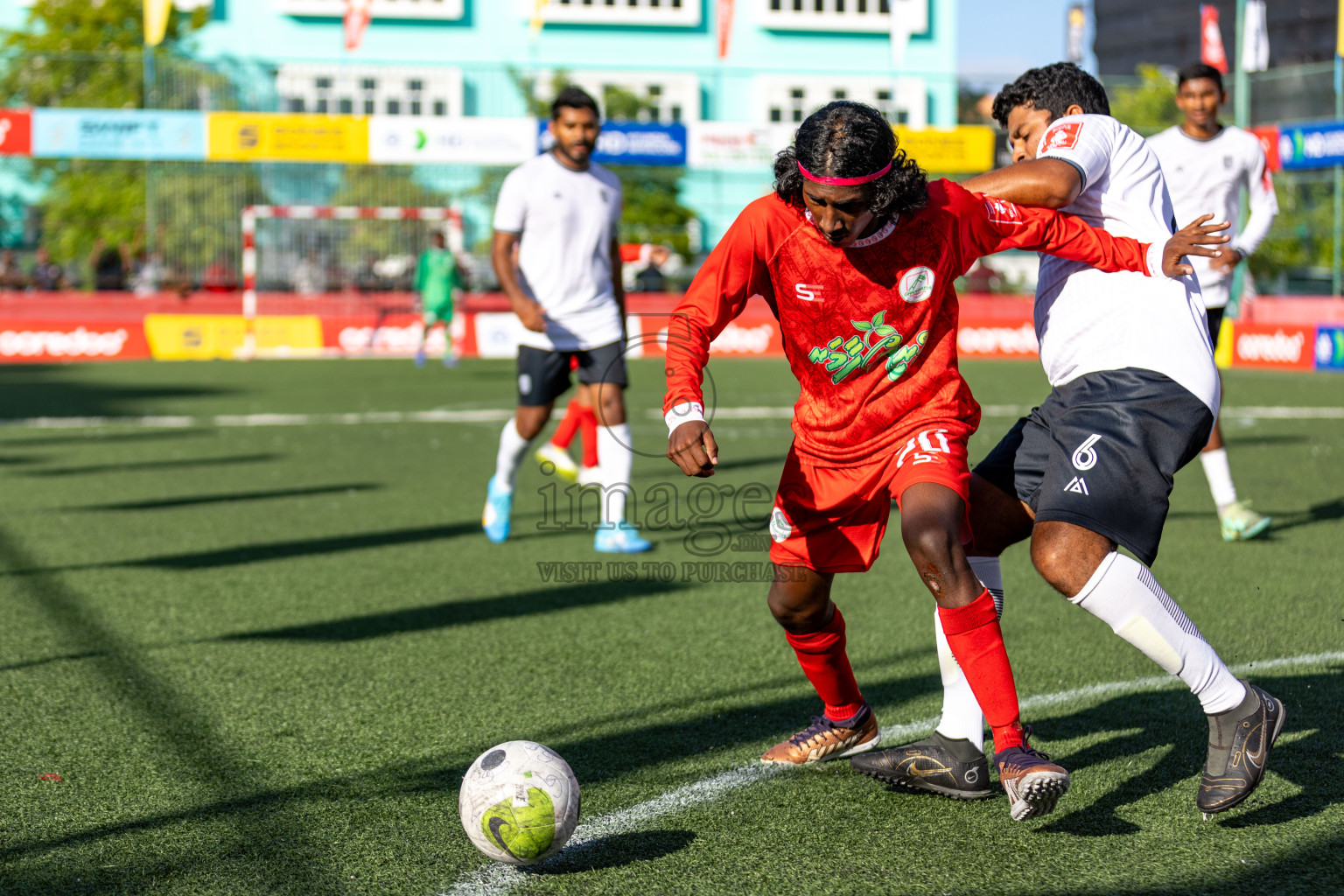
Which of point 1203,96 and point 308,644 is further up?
point 1203,96

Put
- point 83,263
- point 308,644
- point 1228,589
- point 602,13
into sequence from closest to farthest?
point 308,644 < point 1228,589 < point 83,263 < point 602,13

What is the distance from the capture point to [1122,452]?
10.6 feet

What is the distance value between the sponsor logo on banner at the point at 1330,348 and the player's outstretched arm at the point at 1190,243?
17.9 m

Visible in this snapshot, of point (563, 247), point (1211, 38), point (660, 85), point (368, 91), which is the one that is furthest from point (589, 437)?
point (660, 85)

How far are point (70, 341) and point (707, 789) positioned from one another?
21.2 metres

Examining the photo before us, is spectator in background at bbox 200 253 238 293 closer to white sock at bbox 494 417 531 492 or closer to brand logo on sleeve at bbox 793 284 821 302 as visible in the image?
white sock at bbox 494 417 531 492

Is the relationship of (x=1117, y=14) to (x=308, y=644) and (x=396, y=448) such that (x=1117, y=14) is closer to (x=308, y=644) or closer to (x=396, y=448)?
(x=396, y=448)

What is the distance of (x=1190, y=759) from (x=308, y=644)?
3.17 meters

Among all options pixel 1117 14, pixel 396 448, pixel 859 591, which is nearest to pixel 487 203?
pixel 396 448

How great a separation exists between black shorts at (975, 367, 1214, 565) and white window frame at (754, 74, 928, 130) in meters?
32.2

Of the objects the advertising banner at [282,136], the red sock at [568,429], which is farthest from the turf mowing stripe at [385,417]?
the advertising banner at [282,136]

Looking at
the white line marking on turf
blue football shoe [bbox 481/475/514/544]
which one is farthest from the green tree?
the white line marking on turf

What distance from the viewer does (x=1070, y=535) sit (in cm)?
319

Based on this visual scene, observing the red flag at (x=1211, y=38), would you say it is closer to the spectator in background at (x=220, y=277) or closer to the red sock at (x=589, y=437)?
the red sock at (x=589, y=437)
